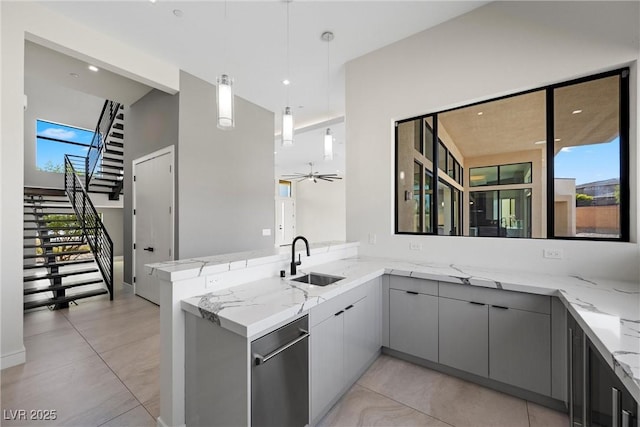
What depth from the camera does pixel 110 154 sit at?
6.26m

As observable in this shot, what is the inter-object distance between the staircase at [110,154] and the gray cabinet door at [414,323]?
20.3ft

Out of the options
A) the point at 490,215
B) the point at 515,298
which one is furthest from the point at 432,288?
the point at 490,215

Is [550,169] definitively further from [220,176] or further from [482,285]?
[220,176]

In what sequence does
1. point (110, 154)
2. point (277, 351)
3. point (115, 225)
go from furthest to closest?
point (115, 225) → point (110, 154) → point (277, 351)

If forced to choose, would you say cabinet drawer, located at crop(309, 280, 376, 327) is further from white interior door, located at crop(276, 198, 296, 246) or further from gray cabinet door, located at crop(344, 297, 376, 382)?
white interior door, located at crop(276, 198, 296, 246)

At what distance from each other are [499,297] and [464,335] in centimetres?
43

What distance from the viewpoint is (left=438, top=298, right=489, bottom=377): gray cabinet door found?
6.91ft

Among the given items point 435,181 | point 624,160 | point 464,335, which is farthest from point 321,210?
point 624,160

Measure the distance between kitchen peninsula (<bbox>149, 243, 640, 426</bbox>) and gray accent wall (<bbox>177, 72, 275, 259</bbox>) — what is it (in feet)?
7.14

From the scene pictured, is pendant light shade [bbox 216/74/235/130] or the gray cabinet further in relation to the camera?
pendant light shade [bbox 216/74/235/130]

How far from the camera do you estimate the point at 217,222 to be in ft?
13.7

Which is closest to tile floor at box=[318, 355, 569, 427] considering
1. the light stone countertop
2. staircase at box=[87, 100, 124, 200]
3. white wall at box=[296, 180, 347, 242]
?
the light stone countertop

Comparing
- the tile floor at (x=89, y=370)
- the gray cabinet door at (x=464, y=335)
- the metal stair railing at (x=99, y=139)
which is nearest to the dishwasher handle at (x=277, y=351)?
the tile floor at (x=89, y=370)

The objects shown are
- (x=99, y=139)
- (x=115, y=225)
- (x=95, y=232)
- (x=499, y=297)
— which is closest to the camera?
(x=499, y=297)
